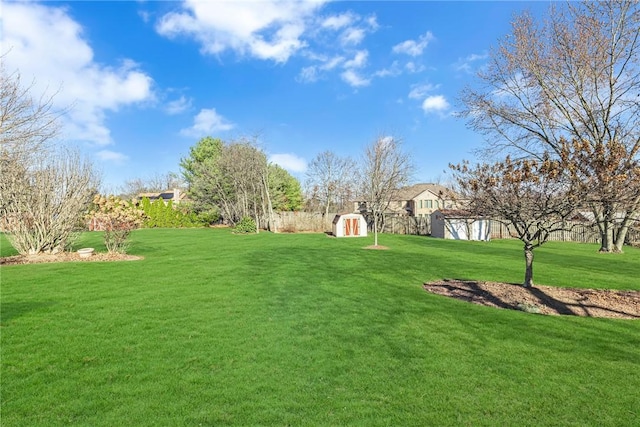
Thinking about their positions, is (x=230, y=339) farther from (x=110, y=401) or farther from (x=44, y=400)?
(x=44, y=400)

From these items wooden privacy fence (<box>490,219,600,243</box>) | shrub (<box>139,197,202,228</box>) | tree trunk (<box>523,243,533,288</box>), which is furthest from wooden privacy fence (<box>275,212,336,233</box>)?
tree trunk (<box>523,243,533,288</box>)

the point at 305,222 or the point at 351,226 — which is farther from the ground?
the point at 305,222

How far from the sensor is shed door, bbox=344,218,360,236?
26.1 m

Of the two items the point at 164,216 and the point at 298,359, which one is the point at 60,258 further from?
the point at 164,216

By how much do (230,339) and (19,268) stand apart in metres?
9.76

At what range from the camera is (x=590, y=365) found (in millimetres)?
3986

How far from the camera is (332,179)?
1802 inches

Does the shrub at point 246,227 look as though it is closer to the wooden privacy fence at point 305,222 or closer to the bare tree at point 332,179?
the wooden privacy fence at point 305,222

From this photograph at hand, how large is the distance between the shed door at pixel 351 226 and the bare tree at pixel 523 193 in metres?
18.3

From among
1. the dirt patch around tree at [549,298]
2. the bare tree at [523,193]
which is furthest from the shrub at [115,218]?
the bare tree at [523,193]

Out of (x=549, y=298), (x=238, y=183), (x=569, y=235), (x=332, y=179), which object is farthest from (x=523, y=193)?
(x=332, y=179)

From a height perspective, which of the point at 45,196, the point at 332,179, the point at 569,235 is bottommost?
the point at 569,235

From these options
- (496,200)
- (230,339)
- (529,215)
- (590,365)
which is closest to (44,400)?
(230,339)

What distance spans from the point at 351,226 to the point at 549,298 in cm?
1932
